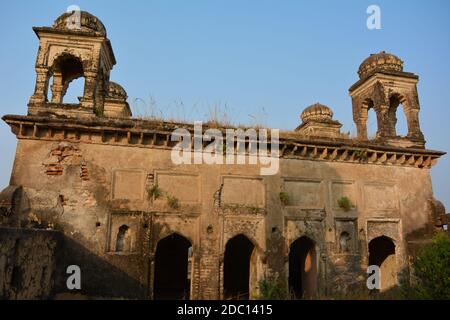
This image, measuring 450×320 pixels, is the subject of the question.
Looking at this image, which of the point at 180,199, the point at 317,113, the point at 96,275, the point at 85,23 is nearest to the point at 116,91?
the point at 85,23

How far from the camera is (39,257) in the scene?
893 cm

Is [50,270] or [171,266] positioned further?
[171,266]

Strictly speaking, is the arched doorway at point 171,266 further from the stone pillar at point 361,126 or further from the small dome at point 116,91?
the stone pillar at point 361,126

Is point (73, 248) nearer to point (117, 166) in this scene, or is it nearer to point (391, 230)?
point (117, 166)

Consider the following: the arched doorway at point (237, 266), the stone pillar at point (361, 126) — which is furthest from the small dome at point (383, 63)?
the arched doorway at point (237, 266)

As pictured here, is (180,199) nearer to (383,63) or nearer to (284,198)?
(284,198)

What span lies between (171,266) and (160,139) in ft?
22.2

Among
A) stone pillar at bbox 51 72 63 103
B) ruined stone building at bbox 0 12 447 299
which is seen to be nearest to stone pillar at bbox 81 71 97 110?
ruined stone building at bbox 0 12 447 299

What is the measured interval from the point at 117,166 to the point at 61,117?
2.27 meters

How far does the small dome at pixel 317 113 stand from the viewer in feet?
62.6

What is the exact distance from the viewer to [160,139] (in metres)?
11.7

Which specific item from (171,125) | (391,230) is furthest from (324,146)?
(171,125)

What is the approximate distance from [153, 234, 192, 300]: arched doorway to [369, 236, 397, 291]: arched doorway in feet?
25.2

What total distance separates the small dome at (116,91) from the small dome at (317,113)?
9.78 m
